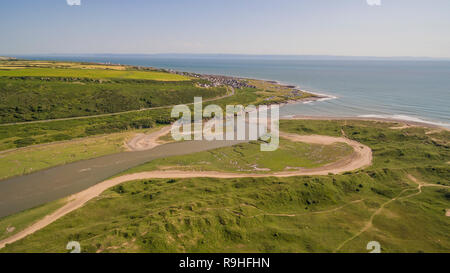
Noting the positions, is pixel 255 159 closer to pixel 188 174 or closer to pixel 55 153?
pixel 188 174

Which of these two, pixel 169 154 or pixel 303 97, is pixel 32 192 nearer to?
pixel 169 154

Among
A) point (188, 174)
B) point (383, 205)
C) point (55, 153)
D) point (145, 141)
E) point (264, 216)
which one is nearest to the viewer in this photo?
point (264, 216)

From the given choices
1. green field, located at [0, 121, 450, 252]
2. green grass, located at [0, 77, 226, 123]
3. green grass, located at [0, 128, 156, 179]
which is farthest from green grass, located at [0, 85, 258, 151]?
green field, located at [0, 121, 450, 252]

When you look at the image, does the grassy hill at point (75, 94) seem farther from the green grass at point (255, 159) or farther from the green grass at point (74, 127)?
the green grass at point (255, 159)

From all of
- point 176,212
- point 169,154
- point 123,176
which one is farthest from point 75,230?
point 169,154

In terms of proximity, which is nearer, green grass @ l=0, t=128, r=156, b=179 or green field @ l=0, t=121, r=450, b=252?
green field @ l=0, t=121, r=450, b=252

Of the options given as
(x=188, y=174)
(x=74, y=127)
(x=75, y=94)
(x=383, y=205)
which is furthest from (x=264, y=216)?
(x=75, y=94)

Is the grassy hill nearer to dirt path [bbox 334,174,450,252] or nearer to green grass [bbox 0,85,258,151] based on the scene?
green grass [bbox 0,85,258,151]
